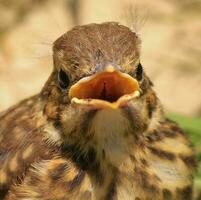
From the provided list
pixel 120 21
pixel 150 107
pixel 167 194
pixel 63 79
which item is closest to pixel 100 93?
pixel 63 79

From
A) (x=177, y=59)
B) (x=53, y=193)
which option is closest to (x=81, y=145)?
(x=53, y=193)

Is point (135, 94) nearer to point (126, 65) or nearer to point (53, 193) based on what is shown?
point (126, 65)

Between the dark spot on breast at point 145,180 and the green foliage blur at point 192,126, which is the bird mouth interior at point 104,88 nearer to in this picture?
the dark spot on breast at point 145,180

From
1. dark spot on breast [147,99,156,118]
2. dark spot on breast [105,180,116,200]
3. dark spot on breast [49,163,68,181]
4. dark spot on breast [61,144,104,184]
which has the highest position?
dark spot on breast [147,99,156,118]

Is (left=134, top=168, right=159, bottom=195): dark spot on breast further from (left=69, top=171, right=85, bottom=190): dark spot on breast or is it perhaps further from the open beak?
the open beak

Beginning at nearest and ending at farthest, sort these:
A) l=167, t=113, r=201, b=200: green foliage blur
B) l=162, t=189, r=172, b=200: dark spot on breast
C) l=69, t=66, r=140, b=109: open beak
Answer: l=69, t=66, r=140, b=109: open beak
l=162, t=189, r=172, b=200: dark spot on breast
l=167, t=113, r=201, b=200: green foliage blur

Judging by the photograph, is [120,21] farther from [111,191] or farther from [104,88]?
[104,88]

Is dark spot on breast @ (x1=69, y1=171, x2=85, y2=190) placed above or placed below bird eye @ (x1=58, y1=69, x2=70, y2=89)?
below

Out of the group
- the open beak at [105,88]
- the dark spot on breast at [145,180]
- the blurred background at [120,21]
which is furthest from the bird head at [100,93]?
the blurred background at [120,21]

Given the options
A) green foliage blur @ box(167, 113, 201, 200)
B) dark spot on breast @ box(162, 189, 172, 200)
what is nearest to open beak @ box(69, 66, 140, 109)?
dark spot on breast @ box(162, 189, 172, 200)
